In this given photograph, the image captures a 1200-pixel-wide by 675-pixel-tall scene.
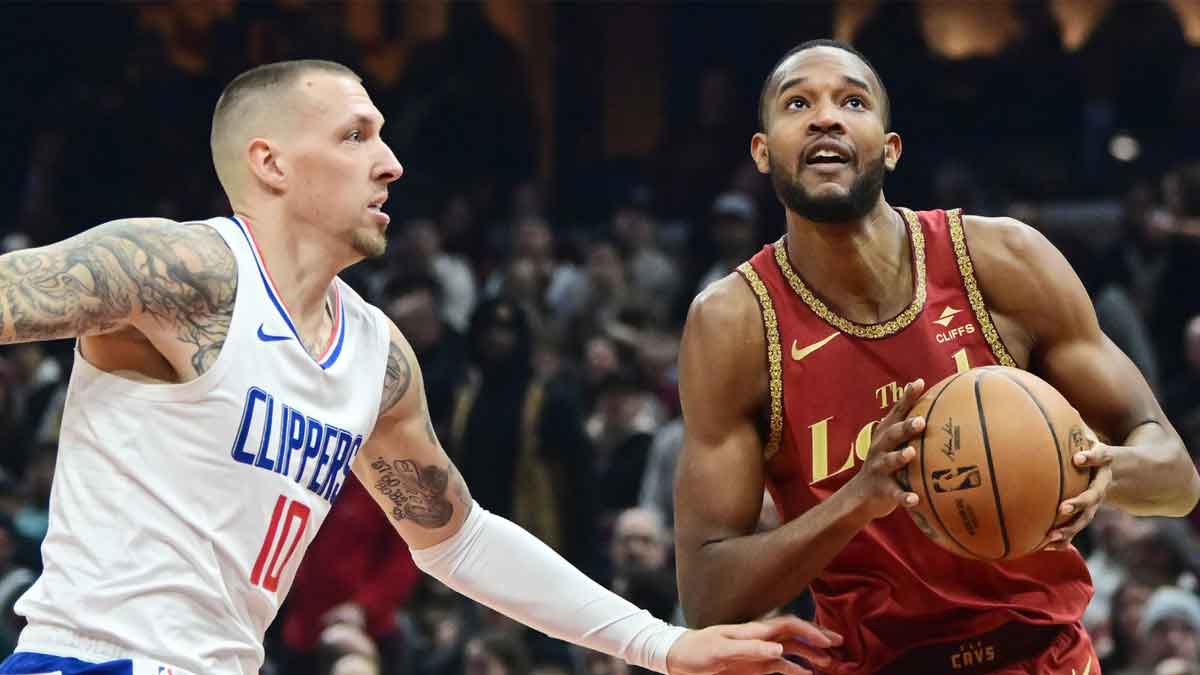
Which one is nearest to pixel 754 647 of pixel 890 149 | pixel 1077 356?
pixel 1077 356

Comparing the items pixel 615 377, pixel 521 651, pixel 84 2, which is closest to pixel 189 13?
pixel 84 2

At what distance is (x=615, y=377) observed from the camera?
Answer: 29.1 feet

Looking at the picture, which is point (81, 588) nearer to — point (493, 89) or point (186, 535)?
point (186, 535)

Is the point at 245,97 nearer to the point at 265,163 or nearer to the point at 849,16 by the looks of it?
the point at 265,163

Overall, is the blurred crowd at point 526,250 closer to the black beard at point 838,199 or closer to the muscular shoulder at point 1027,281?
the muscular shoulder at point 1027,281

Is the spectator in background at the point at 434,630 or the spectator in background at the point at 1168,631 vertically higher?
the spectator in background at the point at 1168,631

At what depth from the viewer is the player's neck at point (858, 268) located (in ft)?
13.8

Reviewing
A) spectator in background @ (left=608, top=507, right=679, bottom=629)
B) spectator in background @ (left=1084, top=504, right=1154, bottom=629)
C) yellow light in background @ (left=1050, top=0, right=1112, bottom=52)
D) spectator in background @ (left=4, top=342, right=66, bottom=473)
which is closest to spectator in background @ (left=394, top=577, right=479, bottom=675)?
spectator in background @ (left=608, top=507, right=679, bottom=629)

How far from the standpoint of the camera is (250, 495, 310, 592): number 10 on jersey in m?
3.72

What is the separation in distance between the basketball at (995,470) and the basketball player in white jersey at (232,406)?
0.49 m

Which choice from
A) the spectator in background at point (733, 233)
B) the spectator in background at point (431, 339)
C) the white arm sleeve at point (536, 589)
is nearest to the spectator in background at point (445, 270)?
the spectator in background at point (431, 339)

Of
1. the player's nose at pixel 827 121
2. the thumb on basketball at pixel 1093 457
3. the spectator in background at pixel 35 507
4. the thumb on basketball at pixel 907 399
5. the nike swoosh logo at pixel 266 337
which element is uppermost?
the player's nose at pixel 827 121

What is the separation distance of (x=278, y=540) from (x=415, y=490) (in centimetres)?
58

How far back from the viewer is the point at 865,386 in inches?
163
